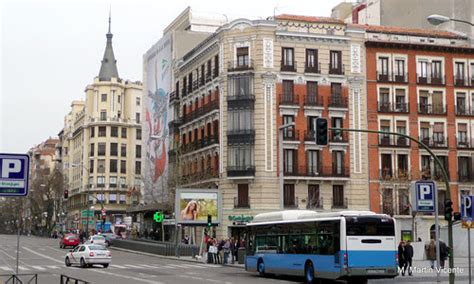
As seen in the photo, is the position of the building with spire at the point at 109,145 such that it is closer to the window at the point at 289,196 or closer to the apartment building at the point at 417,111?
the window at the point at 289,196

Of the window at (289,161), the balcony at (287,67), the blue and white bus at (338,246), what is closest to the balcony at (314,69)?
the balcony at (287,67)

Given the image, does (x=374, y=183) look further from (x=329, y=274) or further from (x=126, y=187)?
(x=126, y=187)

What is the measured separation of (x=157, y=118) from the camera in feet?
287

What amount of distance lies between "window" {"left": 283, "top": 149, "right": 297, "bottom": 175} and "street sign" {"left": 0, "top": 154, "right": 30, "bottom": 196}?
50.5 metres

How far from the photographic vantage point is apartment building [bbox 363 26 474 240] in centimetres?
6675

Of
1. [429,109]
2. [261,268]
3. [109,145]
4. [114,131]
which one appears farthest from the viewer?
[114,131]

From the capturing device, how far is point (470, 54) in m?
70.1

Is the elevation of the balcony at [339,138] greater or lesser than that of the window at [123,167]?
lesser

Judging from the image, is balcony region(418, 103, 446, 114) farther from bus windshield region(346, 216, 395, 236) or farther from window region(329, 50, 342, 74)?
bus windshield region(346, 216, 395, 236)

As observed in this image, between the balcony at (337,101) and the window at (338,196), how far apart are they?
7.29 metres

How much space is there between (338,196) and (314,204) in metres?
2.69

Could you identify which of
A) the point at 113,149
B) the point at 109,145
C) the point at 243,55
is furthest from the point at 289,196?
the point at 113,149

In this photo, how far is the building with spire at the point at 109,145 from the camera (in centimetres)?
12676

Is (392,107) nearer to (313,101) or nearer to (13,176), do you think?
(313,101)
